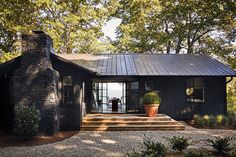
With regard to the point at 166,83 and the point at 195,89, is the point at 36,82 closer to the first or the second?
the point at 166,83

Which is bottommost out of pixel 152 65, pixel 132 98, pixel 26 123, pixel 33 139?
pixel 33 139

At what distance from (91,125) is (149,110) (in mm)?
2988

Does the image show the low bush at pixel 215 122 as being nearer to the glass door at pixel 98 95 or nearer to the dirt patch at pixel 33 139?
the glass door at pixel 98 95

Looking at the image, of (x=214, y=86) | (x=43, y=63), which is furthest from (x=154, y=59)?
(x=43, y=63)

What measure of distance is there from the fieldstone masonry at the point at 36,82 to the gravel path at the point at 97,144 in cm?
149

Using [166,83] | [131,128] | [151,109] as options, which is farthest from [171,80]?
[131,128]

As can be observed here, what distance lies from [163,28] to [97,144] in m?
17.4

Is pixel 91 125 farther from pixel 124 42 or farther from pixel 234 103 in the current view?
pixel 234 103

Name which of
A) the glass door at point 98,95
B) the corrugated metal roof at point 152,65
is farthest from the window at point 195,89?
the glass door at point 98,95

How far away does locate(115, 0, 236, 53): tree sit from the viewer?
811 inches

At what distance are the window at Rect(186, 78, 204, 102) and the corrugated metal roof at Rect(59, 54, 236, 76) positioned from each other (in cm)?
70

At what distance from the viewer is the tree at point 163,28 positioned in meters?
20.6

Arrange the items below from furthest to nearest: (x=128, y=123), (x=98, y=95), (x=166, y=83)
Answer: (x=98, y=95), (x=166, y=83), (x=128, y=123)

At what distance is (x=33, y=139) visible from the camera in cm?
908
